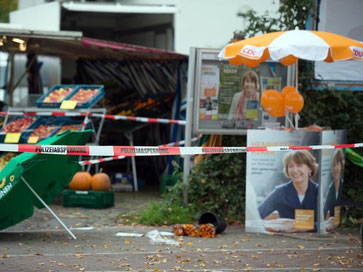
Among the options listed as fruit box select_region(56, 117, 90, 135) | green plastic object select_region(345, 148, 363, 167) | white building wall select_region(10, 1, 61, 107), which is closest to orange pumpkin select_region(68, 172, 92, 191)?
fruit box select_region(56, 117, 90, 135)

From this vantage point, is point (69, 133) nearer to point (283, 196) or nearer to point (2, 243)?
point (2, 243)

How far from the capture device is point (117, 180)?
1412 cm

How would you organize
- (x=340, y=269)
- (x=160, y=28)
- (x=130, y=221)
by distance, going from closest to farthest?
1. (x=340, y=269)
2. (x=130, y=221)
3. (x=160, y=28)

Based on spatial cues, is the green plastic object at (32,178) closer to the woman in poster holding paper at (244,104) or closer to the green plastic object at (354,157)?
the woman in poster holding paper at (244,104)

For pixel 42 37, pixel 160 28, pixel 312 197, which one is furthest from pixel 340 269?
pixel 160 28

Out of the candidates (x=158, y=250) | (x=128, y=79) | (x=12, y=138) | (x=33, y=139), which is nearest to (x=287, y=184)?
(x=158, y=250)

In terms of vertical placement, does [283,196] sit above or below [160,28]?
below

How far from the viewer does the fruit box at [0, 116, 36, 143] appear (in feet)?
41.2

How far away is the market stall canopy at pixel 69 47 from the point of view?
1176cm

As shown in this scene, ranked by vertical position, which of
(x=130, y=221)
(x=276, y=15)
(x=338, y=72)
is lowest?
(x=130, y=221)

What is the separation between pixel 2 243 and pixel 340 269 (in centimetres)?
399

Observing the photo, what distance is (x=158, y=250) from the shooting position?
798 centimetres

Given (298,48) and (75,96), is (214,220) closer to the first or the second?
(298,48)

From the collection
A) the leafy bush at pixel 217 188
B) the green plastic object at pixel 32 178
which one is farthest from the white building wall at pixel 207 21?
the green plastic object at pixel 32 178
